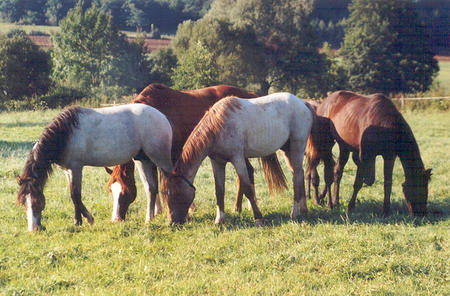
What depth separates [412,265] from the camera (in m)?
4.46

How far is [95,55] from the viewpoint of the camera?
4891 centimetres

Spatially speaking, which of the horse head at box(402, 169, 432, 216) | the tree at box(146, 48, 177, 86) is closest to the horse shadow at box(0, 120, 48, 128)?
the horse head at box(402, 169, 432, 216)

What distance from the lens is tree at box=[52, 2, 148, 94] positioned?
156ft

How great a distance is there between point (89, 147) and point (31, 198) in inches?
41.0

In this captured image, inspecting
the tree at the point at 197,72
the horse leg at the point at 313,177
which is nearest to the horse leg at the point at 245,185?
the horse leg at the point at 313,177

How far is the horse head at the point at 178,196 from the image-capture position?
5887mm

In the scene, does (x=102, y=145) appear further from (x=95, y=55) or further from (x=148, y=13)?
(x=148, y=13)

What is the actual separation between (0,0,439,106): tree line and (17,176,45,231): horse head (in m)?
30.7

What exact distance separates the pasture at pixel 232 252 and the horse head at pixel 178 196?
196 mm

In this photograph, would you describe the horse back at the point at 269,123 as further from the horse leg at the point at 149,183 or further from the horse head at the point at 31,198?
the horse head at the point at 31,198

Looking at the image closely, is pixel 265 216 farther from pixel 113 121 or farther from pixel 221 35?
pixel 221 35

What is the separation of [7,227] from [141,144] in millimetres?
2302

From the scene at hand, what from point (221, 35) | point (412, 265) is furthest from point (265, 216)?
point (221, 35)

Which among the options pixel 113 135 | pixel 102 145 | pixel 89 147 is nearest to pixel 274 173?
pixel 113 135
